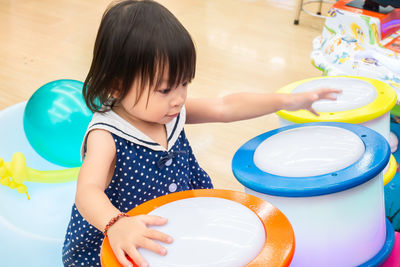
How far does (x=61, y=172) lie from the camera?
3.91 ft

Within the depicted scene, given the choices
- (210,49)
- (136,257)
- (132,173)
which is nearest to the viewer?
(136,257)

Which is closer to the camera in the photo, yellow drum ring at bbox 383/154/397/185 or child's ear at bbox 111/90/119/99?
child's ear at bbox 111/90/119/99

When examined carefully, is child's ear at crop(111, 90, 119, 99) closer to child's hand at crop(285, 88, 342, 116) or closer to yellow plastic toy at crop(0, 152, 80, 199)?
child's hand at crop(285, 88, 342, 116)

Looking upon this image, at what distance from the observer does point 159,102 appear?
67 cm

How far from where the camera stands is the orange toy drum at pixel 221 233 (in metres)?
0.51

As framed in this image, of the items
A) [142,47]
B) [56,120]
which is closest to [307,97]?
[142,47]

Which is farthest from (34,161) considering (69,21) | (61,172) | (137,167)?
(69,21)

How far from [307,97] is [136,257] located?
1.45 feet

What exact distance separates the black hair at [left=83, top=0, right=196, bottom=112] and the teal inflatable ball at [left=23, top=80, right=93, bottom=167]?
503 mm

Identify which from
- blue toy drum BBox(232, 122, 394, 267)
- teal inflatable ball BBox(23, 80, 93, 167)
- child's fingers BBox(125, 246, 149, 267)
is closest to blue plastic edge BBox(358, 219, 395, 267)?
blue toy drum BBox(232, 122, 394, 267)

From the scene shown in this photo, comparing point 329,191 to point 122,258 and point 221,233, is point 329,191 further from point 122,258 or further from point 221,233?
point 122,258

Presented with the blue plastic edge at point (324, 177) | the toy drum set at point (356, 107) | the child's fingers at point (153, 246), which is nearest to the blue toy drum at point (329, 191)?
the blue plastic edge at point (324, 177)

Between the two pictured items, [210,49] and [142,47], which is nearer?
[142,47]

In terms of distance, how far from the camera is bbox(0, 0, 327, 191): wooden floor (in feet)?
5.25
